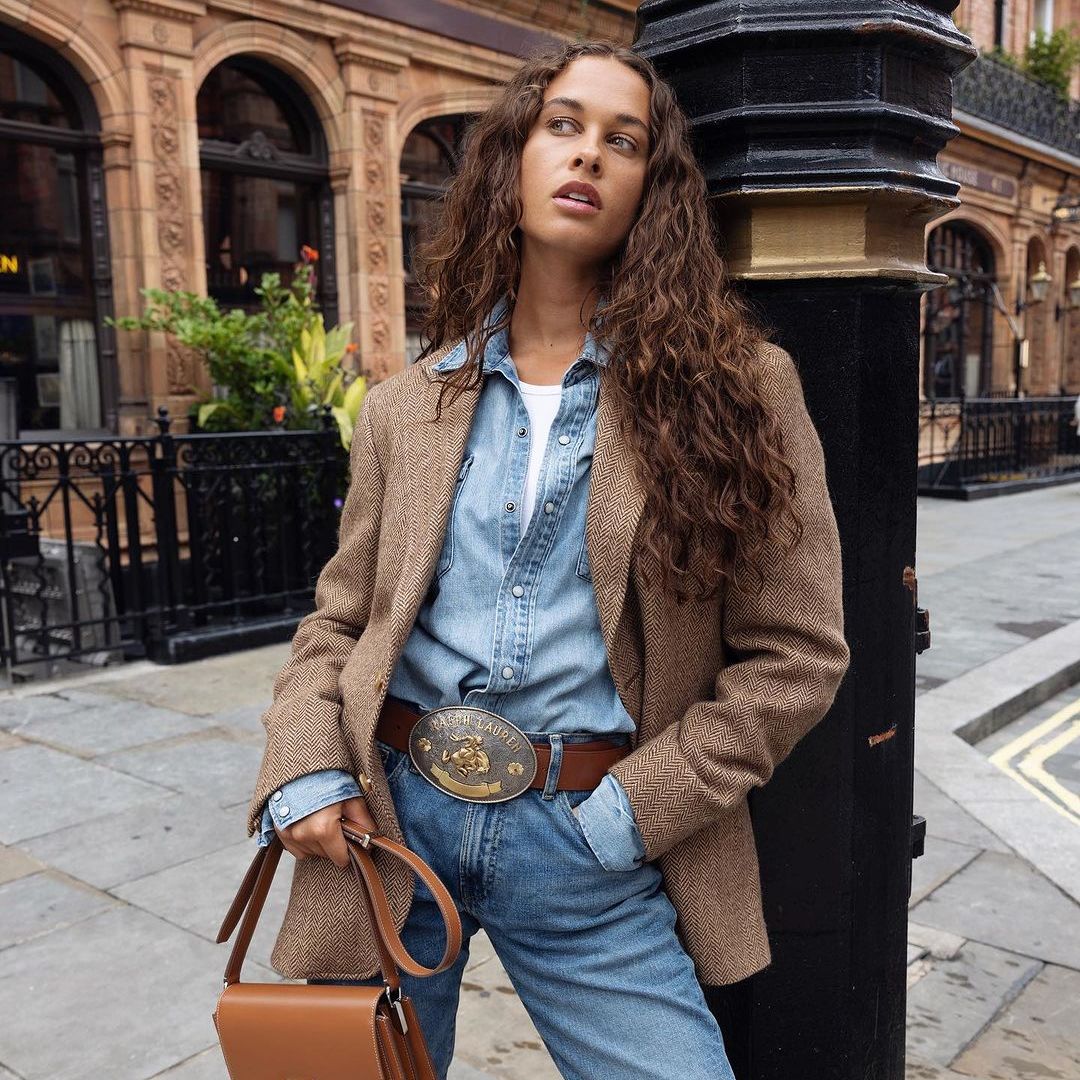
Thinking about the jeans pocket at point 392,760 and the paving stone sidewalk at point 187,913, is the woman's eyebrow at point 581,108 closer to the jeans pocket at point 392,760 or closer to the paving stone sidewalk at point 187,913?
the jeans pocket at point 392,760

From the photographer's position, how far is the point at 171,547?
709 cm

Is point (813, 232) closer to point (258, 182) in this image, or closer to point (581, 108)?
point (581, 108)

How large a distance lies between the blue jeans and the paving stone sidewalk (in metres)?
1.33

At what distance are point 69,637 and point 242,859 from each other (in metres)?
4.07

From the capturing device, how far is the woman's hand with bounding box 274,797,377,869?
1643mm

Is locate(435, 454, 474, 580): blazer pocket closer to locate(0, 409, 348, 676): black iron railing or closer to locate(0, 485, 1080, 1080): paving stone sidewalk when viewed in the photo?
locate(0, 485, 1080, 1080): paving stone sidewalk

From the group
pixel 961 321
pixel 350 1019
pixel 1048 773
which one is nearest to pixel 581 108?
pixel 350 1019

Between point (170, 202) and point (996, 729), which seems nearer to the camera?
point (996, 729)

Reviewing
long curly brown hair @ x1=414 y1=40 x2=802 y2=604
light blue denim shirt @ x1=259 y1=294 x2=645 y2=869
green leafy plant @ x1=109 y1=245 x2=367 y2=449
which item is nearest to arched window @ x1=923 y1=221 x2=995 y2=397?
green leafy plant @ x1=109 y1=245 x2=367 y2=449

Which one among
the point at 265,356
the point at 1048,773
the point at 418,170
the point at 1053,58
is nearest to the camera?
the point at 1048,773

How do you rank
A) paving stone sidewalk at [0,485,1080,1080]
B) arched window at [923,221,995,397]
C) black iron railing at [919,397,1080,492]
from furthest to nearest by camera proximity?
arched window at [923,221,995,397]
black iron railing at [919,397,1080,492]
paving stone sidewalk at [0,485,1080,1080]

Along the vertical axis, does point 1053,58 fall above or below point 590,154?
above

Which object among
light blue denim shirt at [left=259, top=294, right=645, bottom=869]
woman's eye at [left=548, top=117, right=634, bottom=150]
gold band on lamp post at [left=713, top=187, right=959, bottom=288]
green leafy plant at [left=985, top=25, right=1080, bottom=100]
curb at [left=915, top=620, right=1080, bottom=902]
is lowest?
curb at [left=915, top=620, right=1080, bottom=902]

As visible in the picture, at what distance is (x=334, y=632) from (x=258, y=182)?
→ 9281 millimetres
